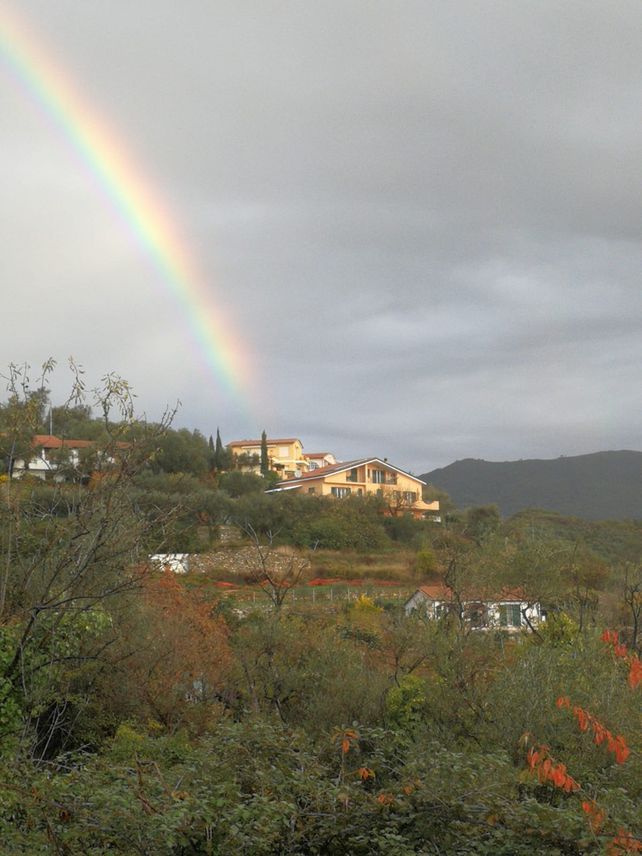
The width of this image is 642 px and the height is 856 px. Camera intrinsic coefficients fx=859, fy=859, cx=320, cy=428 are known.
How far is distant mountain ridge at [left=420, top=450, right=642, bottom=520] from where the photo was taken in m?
110

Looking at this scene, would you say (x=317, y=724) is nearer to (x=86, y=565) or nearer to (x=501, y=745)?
(x=501, y=745)

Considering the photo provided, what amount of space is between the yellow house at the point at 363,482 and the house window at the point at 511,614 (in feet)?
137

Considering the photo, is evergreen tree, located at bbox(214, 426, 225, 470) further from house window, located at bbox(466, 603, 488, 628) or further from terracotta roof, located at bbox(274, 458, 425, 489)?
house window, located at bbox(466, 603, 488, 628)

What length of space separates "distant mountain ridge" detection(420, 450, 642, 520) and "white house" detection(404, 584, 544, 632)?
83.1 meters

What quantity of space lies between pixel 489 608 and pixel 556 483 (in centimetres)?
10243

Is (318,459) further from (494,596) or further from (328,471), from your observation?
(494,596)

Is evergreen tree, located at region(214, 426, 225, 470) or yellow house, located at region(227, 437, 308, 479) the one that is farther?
yellow house, located at region(227, 437, 308, 479)

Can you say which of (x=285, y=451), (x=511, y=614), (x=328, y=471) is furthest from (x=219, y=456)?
(x=511, y=614)

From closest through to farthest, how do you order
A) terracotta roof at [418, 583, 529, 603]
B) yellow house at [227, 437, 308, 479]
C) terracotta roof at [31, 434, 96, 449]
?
terracotta roof at [31, 434, 96, 449], terracotta roof at [418, 583, 529, 603], yellow house at [227, 437, 308, 479]

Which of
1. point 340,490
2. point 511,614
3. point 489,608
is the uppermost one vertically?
point 340,490

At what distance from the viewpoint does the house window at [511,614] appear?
22.3m

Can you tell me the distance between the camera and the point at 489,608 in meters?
22.3

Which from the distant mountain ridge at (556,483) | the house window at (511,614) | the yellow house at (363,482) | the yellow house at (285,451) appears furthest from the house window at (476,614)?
the distant mountain ridge at (556,483)

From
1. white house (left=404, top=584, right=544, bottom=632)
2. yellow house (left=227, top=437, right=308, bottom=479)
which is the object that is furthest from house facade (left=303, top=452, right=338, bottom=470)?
white house (left=404, top=584, right=544, bottom=632)
